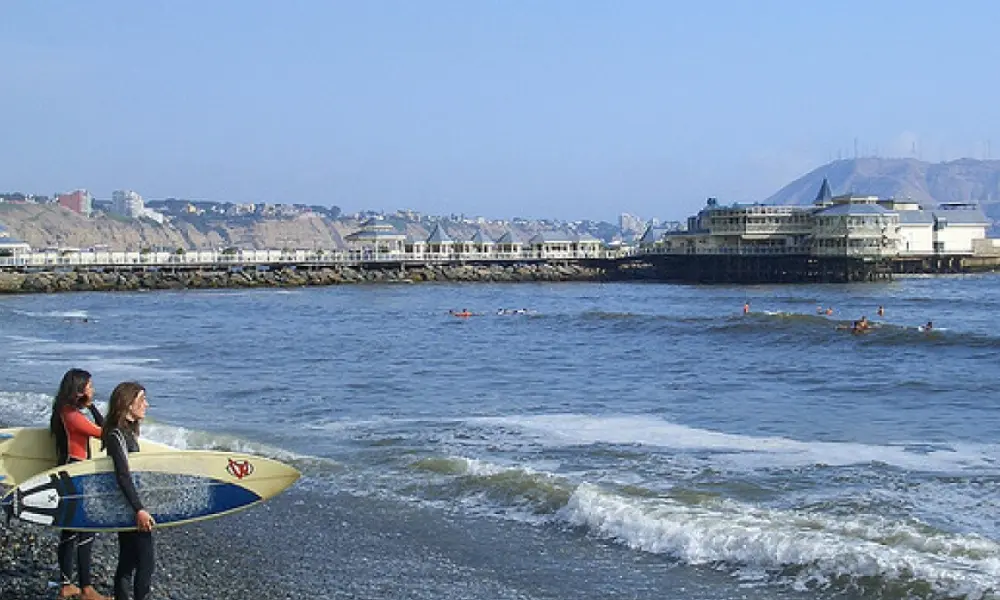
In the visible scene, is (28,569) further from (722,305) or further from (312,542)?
(722,305)

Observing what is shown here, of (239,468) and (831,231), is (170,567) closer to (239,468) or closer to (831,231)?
(239,468)

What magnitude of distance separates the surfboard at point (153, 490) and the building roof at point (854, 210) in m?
81.7

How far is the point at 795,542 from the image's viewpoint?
10.1 meters

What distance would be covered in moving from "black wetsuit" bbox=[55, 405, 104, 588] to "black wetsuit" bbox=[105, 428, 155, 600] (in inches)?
19.9

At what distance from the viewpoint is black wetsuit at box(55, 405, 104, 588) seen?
305 inches

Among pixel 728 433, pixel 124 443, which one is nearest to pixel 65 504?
pixel 124 443

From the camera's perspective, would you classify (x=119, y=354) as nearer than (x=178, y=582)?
No

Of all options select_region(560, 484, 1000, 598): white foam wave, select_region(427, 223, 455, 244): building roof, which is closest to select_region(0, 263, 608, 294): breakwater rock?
select_region(427, 223, 455, 244): building roof

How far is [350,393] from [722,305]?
37.6 meters

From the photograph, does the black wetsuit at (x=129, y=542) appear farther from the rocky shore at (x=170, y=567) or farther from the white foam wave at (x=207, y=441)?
the white foam wave at (x=207, y=441)

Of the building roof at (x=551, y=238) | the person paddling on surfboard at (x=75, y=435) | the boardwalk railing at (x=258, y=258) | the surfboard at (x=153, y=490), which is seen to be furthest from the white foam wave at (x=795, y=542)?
the building roof at (x=551, y=238)

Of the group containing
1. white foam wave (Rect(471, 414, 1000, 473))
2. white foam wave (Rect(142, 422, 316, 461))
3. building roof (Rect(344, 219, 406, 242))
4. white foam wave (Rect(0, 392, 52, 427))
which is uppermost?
building roof (Rect(344, 219, 406, 242))

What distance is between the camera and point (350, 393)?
22531mm

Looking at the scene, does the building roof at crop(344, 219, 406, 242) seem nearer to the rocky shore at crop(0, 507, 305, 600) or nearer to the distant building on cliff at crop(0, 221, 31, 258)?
the distant building on cliff at crop(0, 221, 31, 258)
